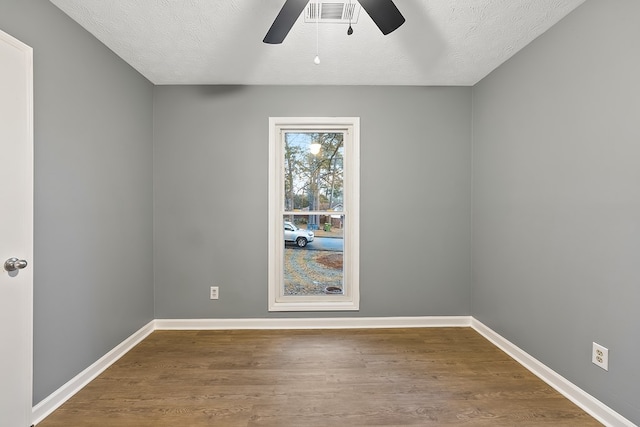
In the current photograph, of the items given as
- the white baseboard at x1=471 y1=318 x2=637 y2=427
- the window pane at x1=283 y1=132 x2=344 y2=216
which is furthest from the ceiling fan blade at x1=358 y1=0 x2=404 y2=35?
the white baseboard at x1=471 y1=318 x2=637 y2=427

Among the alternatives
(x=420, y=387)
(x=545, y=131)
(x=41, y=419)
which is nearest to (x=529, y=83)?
(x=545, y=131)

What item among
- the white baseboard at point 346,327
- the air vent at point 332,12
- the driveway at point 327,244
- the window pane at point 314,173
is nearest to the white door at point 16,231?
the white baseboard at point 346,327

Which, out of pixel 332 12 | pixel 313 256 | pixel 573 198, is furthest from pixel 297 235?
pixel 573 198

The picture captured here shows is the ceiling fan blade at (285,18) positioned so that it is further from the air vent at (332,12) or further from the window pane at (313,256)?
the window pane at (313,256)

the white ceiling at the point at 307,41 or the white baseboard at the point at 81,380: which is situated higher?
the white ceiling at the point at 307,41

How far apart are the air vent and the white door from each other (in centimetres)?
165

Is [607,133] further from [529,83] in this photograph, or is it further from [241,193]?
[241,193]

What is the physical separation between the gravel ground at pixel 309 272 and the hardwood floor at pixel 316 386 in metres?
0.54

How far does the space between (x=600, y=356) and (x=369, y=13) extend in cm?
237

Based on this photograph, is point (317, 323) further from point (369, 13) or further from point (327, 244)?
point (369, 13)

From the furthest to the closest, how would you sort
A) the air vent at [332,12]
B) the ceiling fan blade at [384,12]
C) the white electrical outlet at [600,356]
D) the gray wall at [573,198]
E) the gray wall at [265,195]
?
1. the gray wall at [265,195]
2. the air vent at [332,12]
3. the white electrical outlet at [600,356]
4. the gray wall at [573,198]
5. the ceiling fan blade at [384,12]

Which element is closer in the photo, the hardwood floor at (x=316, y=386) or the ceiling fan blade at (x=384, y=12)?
the ceiling fan blade at (x=384, y=12)

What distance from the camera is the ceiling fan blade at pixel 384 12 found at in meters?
1.43

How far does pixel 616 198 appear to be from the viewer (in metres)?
1.66
